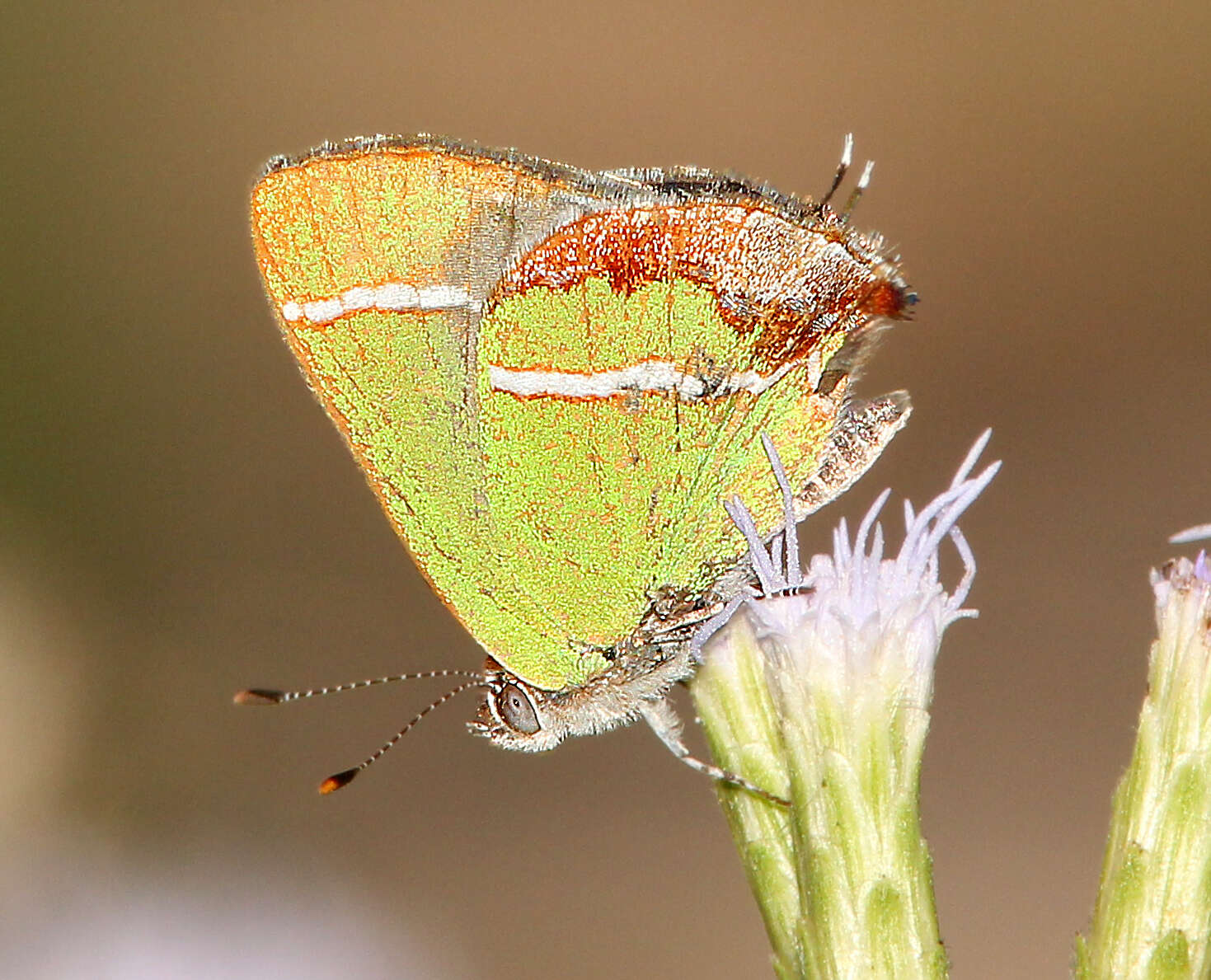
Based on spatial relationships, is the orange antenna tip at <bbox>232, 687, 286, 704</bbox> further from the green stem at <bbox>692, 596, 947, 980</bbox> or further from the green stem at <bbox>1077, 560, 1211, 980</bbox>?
the green stem at <bbox>1077, 560, 1211, 980</bbox>

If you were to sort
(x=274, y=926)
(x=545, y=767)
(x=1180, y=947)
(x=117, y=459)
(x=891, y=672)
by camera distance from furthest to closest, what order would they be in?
(x=117, y=459), (x=545, y=767), (x=274, y=926), (x=891, y=672), (x=1180, y=947)

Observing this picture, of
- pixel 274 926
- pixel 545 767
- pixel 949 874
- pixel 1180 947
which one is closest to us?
pixel 1180 947

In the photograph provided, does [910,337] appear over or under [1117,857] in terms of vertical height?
over

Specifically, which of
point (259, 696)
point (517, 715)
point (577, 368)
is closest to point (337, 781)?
point (259, 696)

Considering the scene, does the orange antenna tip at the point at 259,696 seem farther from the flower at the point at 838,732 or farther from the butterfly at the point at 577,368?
the flower at the point at 838,732

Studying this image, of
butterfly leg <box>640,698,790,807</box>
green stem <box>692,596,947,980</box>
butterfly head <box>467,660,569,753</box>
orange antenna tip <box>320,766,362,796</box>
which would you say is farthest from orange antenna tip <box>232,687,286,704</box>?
green stem <box>692,596,947,980</box>

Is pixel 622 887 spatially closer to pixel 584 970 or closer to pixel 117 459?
pixel 584 970

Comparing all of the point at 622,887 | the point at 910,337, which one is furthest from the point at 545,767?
the point at 910,337
